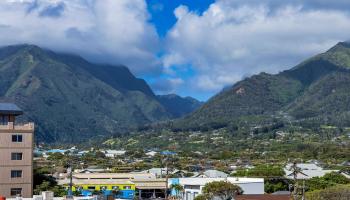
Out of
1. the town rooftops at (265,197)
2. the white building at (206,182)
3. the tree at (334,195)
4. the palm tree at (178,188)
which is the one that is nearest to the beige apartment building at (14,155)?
the town rooftops at (265,197)

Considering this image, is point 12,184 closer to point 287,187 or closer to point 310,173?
point 287,187

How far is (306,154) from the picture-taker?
175m

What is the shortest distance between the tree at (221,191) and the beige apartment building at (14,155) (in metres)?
22.0

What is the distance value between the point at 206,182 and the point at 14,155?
3212cm

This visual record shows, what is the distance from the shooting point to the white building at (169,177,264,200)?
80.8m

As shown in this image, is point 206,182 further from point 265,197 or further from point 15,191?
point 15,191

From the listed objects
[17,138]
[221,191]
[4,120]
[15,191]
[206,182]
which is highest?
[4,120]

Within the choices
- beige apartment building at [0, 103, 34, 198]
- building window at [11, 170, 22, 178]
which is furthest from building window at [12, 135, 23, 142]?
building window at [11, 170, 22, 178]

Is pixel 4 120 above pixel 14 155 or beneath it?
above

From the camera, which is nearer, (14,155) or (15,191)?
(15,191)

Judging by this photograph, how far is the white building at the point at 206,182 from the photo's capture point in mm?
80812

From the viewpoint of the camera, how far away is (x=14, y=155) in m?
61.5

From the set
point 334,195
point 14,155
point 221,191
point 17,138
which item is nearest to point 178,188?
point 221,191

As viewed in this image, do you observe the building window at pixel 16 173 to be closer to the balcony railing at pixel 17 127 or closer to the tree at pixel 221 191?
the balcony railing at pixel 17 127
